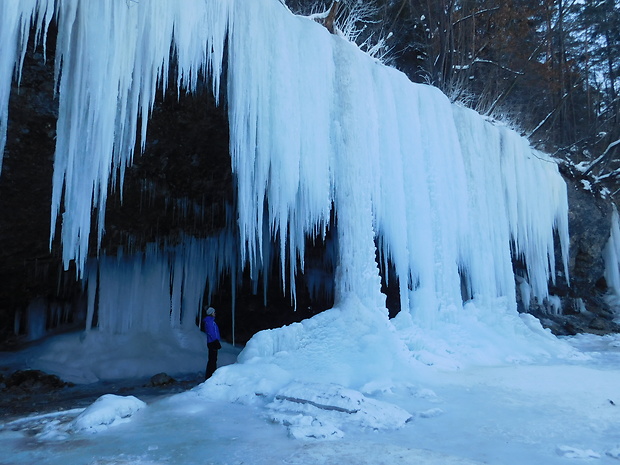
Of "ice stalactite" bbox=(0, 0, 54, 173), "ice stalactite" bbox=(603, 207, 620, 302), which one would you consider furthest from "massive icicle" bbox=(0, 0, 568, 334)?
"ice stalactite" bbox=(603, 207, 620, 302)

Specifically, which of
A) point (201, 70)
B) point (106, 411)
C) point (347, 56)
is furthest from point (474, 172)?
point (106, 411)

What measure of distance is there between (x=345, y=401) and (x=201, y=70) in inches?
147

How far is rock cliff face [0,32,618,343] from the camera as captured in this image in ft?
17.9

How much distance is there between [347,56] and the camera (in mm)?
6387

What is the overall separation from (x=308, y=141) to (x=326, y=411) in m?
3.34

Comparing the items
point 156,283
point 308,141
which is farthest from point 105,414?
point 156,283

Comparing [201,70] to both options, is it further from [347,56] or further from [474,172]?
[474,172]

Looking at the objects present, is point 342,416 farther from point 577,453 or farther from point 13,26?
point 13,26

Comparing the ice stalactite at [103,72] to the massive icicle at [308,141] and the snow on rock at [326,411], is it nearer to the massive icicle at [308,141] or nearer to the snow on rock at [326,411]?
the massive icicle at [308,141]

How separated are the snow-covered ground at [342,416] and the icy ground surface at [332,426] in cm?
1

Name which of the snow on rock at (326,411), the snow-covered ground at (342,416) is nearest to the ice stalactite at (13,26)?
the snow-covered ground at (342,416)

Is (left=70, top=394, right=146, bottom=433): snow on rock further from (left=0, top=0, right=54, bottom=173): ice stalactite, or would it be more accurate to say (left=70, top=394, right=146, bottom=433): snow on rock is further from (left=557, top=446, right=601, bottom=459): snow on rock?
(left=557, top=446, right=601, bottom=459): snow on rock

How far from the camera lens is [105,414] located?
3.42m

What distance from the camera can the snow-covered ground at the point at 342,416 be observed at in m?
2.69
